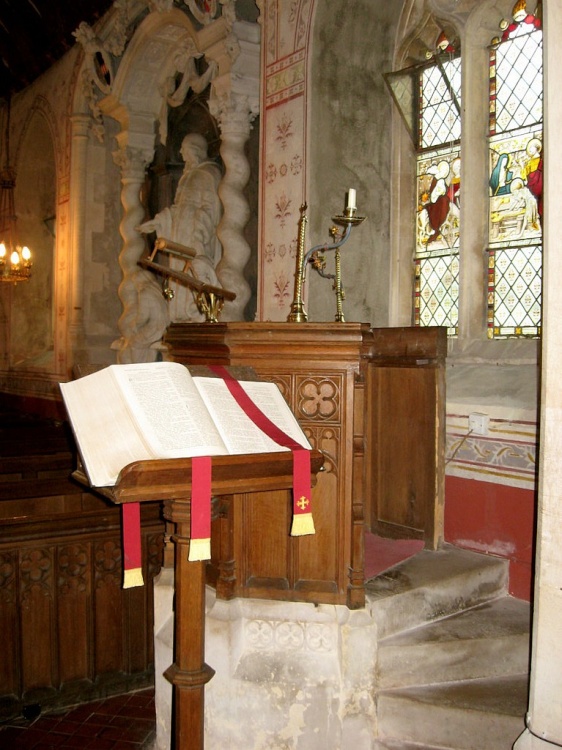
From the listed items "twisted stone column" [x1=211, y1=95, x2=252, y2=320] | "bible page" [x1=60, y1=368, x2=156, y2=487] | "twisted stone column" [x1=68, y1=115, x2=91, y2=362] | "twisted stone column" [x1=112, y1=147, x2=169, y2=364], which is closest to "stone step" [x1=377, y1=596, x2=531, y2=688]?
"bible page" [x1=60, y1=368, x2=156, y2=487]

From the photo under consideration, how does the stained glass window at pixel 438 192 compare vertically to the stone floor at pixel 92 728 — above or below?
above

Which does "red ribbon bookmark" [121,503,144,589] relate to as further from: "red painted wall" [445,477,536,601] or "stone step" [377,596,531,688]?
"red painted wall" [445,477,536,601]

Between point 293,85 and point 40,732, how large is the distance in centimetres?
372

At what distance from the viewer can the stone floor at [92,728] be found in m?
3.07

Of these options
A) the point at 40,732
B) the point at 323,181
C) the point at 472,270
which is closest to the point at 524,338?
the point at 472,270

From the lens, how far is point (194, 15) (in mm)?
5137

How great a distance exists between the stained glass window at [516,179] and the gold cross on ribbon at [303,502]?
2.21m

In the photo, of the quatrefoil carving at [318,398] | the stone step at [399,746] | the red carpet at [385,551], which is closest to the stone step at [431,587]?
the red carpet at [385,551]

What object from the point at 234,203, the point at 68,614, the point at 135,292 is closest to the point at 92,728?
the point at 68,614

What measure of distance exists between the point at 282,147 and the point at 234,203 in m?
0.67

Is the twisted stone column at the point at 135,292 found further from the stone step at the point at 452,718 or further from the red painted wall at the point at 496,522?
the stone step at the point at 452,718

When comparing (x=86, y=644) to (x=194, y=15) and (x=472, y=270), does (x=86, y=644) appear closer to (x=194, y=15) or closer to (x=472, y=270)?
(x=472, y=270)

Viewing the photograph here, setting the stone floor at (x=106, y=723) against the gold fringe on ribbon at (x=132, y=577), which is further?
the stone floor at (x=106, y=723)

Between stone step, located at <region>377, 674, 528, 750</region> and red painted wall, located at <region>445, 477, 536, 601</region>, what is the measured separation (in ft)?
2.47
